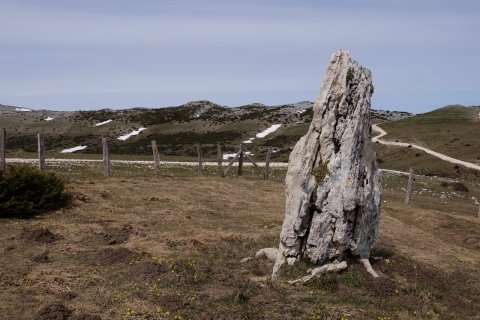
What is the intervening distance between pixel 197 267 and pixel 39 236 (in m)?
7.12

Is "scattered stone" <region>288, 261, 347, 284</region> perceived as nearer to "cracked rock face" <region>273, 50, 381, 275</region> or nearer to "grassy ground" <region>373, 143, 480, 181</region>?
"cracked rock face" <region>273, 50, 381, 275</region>

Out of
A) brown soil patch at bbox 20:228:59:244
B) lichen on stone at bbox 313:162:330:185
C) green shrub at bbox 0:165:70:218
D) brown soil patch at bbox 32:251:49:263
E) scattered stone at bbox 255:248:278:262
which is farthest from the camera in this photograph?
green shrub at bbox 0:165:70:218

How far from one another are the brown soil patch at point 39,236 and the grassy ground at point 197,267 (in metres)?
0.04

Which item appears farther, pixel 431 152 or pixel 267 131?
pixel 267 131

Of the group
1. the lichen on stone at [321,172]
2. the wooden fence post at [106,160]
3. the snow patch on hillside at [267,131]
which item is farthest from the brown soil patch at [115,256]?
the snow patch on hillside at [267,131]

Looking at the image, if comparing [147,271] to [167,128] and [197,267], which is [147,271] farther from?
[167,128]

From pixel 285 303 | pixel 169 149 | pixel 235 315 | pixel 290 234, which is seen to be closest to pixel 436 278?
pixel 290 234

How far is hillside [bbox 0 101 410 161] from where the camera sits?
3627 inches

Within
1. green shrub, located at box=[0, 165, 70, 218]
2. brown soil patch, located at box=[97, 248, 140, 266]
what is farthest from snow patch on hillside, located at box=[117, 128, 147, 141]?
brown soil patch, located at box=[97, 248, 140, 266]

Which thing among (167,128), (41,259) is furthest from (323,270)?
(167,128)

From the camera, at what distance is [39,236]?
60.2 ft

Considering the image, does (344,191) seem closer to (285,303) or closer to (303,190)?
(303,190)

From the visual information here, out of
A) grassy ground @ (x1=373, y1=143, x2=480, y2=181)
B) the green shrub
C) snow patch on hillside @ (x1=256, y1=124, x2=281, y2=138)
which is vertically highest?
snow patch on hillside @ (x1=256, y1=124, x2=281, y2=138)

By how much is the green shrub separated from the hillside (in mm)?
53307
